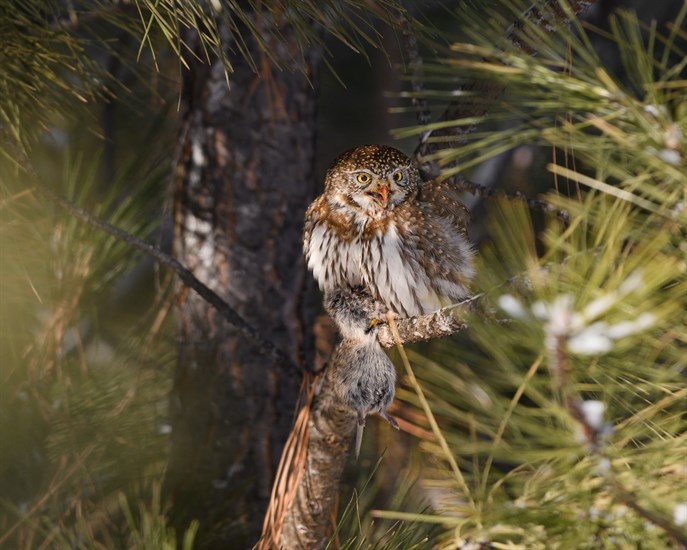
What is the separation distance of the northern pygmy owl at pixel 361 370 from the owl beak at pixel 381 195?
329 millimetres

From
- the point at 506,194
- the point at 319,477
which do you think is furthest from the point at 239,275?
the point at 506,194

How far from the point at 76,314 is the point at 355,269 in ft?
3.87

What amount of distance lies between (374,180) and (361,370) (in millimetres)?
596

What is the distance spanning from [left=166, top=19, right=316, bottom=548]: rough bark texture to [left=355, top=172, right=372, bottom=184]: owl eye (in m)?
0.55

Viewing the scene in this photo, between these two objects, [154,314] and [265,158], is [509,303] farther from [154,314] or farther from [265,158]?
[154,314]

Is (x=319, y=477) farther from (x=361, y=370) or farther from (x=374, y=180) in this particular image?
(x=374, y=180)

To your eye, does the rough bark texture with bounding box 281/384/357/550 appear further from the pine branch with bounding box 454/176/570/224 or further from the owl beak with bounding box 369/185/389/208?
the pine branch with bounding box 454/176/570/224

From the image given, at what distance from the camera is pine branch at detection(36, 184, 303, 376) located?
85.0 inches

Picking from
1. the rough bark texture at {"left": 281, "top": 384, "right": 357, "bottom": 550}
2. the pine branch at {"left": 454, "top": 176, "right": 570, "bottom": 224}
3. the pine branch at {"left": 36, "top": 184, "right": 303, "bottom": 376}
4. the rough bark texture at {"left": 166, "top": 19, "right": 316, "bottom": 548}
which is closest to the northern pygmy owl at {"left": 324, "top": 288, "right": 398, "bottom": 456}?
the rough bark texture at {"left": 281, "top": 384, "right": 357, "bottom": 550}

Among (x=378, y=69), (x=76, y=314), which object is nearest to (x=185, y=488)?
(x=76, y=314)

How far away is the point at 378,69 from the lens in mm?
5297

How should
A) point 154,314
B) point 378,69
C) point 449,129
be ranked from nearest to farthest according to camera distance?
point 449,129
point 154,314
point 378,69

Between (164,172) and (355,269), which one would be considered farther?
(164,172)

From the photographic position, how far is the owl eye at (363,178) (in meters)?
2.42
